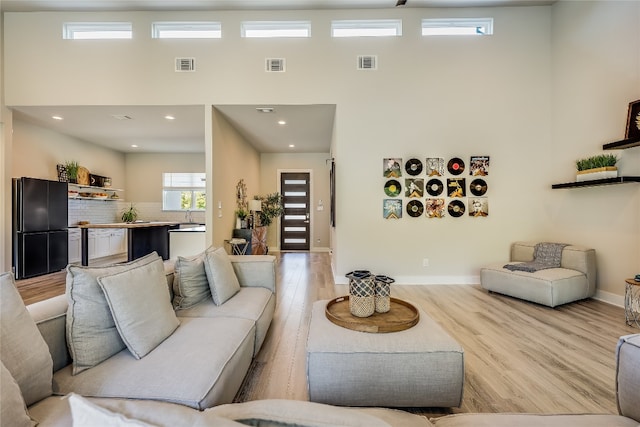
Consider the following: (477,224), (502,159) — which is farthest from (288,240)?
(502,159)

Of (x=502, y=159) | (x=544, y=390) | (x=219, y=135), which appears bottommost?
(x=544, y=390)

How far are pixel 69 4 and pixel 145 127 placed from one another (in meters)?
1.95

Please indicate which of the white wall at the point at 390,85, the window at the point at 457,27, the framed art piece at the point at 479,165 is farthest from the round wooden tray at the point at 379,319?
the window at the point at 457,27

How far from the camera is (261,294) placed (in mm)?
2535

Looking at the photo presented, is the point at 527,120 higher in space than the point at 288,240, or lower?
higher

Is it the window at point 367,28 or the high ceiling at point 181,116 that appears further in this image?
the window at point 367,28

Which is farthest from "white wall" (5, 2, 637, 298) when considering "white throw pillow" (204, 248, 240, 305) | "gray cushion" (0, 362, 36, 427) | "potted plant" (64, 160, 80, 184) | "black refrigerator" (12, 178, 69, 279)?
"gray cushion" (0, 362, 36, 427)

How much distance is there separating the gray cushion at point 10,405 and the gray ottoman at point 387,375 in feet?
3.64

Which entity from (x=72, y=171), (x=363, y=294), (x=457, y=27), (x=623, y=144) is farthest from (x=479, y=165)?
(x=72, y=171)

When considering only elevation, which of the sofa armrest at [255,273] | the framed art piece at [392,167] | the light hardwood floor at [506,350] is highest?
the framed art piece at [392,167]

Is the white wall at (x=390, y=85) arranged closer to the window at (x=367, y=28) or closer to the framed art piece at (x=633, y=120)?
→ the window at (x=367, y=28)

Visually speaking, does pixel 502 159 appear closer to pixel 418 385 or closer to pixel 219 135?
pixel 418 385

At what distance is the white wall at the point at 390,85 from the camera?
4.32 meters

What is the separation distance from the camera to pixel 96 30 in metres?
4.45
